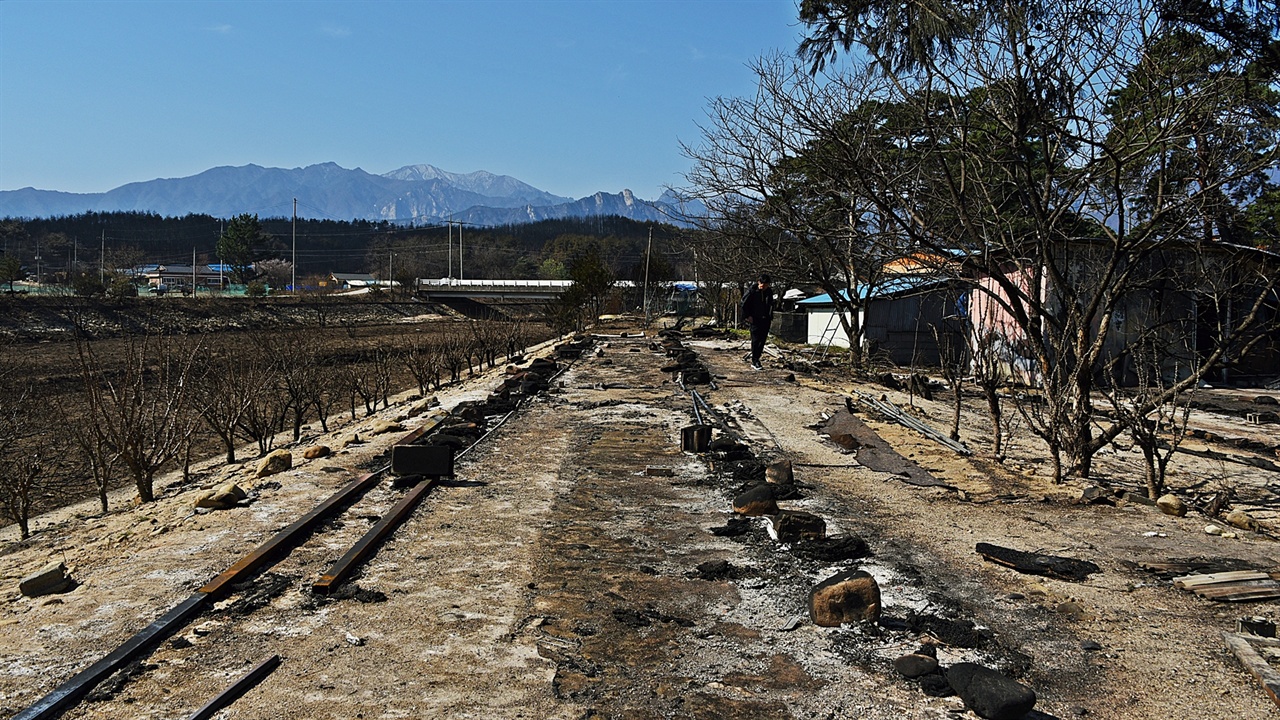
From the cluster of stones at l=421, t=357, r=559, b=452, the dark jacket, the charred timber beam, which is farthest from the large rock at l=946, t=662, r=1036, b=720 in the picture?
the dark jacket

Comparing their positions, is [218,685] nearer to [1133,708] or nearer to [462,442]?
[1133,708]

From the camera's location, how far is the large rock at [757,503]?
8.32 meters

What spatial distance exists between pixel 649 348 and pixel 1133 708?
28.2 metres

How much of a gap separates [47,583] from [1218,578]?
7296mm

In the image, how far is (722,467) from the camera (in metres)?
10.5

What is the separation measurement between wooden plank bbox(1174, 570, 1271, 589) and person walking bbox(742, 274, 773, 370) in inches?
597

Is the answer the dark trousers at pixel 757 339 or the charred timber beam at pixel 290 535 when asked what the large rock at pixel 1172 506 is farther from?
the dark trousers at pixel 757 339

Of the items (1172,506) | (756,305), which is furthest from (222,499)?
(756,305)

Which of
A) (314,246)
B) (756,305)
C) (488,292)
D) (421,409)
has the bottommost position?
(421,409)

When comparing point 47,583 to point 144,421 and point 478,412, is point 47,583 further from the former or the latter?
point 478,412

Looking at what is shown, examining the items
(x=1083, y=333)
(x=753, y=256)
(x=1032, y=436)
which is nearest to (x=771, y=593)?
(x=1083, y=333)

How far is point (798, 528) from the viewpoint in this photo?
7.38m

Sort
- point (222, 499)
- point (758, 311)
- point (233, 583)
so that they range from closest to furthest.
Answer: point (233, 583)
point (222, 499)
point (758, 311)

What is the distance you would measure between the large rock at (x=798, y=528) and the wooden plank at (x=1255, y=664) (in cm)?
277
